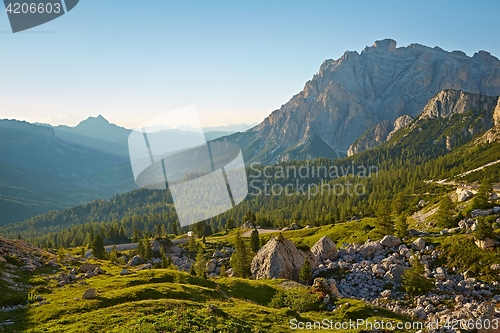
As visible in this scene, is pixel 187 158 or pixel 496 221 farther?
pixel 496 221

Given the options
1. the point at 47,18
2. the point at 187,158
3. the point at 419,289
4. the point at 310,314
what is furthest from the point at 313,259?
the point at 47,18

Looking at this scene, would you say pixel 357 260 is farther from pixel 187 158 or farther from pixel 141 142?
pixel 141 142

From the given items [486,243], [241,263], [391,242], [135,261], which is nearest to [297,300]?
[241,263]

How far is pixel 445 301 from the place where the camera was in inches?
1512

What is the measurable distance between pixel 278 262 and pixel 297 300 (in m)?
19.1

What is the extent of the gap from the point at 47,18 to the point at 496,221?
2667 inches

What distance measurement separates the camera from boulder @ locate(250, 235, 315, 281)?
5672 cm

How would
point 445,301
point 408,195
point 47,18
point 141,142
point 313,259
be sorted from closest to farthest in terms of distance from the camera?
point 47,18 < point 141,142 < point 445,301 < point 313,259 < point 408,195

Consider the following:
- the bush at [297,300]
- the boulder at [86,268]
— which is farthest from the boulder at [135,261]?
the bush at [297,300]

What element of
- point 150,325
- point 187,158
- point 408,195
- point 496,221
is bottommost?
point 408,195

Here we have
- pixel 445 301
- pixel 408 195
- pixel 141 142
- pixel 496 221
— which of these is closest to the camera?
pixel 141 142

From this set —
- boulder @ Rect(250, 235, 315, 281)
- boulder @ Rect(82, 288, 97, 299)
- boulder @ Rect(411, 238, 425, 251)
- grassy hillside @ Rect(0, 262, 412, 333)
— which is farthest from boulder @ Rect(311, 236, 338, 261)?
boulder @ Rect(82, 288, 97, 299)

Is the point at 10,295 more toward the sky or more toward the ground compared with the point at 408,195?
more toward the sky

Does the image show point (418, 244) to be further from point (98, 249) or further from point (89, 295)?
point (98, 249)
